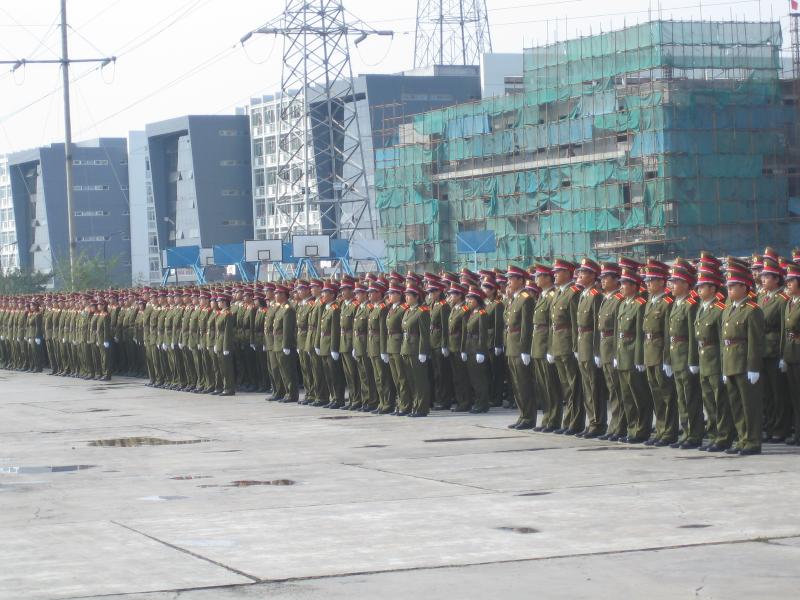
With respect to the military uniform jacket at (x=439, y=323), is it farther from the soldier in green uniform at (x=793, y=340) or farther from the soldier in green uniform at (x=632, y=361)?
the soldier in green uniform at (x=793, y=340)

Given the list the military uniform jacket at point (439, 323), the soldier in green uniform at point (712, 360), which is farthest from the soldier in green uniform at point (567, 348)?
the military uniform jacket at point (439, 323)

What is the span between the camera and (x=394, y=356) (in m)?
17.1

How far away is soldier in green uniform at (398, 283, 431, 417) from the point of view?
1672cm

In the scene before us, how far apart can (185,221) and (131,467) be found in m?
80.1

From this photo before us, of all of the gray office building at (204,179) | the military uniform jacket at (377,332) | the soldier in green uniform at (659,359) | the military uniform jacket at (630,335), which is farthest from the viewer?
the gray office building at (204,179)

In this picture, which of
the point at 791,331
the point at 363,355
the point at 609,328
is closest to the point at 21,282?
the point at 363,355

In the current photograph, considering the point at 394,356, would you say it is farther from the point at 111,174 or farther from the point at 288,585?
the point at 111,174

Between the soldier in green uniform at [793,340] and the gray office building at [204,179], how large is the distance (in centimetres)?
7669

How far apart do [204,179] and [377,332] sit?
7229 cm

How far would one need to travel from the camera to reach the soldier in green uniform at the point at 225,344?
70.8 feet

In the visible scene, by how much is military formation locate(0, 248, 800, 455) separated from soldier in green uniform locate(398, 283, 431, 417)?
20 mm

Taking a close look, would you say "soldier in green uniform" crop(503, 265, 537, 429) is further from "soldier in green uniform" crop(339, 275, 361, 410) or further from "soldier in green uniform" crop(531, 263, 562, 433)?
"soldier in green uniform" crop(339, 275, 361, 410)

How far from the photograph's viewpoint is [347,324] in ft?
59.3

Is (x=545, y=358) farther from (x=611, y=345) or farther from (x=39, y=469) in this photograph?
(x=39, y=469)
